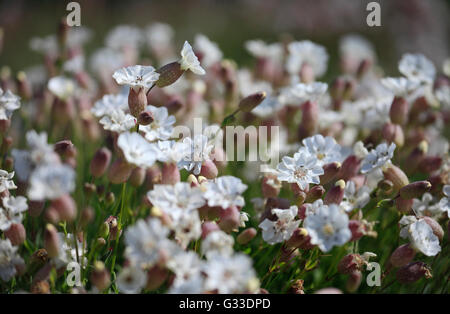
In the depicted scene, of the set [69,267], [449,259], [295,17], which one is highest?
[295,17]

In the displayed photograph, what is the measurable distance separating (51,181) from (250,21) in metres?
4.11

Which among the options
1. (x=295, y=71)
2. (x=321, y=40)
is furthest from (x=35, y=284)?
(x=321, y=40)

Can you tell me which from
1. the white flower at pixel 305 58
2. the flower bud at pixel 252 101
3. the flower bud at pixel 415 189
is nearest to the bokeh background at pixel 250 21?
the white flower at pixel 305 58

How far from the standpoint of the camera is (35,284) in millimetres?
1129

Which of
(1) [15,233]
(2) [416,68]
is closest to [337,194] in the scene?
(1) [15,233]

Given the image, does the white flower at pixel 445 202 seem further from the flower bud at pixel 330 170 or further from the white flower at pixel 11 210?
the white flower at pixel 11 210

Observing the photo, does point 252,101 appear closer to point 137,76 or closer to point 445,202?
point 137,76

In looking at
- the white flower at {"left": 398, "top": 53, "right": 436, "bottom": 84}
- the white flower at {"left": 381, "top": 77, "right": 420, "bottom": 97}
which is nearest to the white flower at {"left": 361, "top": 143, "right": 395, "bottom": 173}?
the white flower at {"left": 381, "top": 77, "right": 420, "bottom": 97}

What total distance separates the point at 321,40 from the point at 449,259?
3.34 meters

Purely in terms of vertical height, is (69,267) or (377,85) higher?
(377,85)

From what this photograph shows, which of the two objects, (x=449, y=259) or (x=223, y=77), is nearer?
(x=449, y=259)

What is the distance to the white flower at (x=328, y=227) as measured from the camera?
1.11 meters
